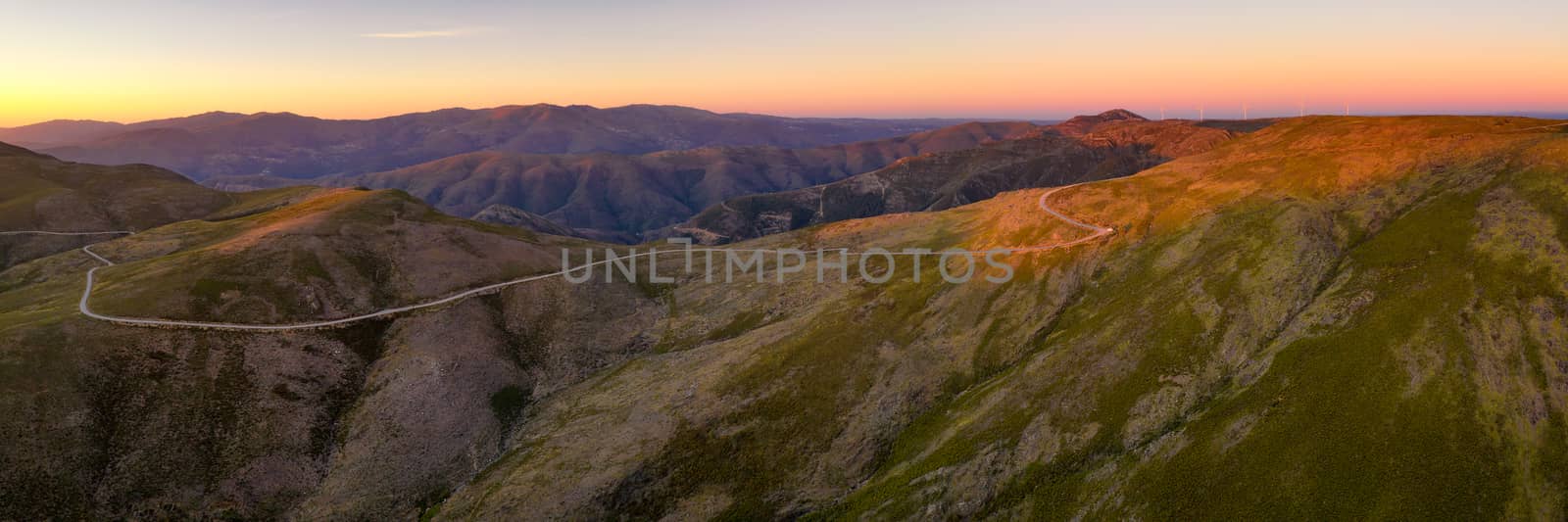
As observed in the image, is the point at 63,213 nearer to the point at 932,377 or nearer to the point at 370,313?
the point at 370,313

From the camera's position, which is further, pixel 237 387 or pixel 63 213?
pixel 63 213

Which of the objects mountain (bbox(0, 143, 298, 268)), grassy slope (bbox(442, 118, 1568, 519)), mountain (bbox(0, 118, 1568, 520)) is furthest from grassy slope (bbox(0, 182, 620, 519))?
mountain (bbox(0, 143, 298, 268))

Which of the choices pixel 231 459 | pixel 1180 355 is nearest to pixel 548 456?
pixel 231 459

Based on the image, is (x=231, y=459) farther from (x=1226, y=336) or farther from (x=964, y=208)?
(x=964, y=208)

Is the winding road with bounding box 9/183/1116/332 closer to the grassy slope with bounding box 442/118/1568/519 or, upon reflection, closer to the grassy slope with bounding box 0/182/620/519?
the grassy slope with bounding box 0/182/620/519

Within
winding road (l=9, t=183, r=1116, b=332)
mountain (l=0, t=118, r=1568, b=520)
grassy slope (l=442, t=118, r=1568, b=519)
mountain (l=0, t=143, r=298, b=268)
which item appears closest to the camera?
grassy slope (l=442, t=118, r=1568, b=519)

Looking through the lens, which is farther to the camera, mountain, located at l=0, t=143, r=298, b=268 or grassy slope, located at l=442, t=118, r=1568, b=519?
mountain, located at l=0, t=143, r=298, b=268

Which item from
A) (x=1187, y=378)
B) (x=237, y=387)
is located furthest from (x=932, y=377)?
(x=237, y=387)
